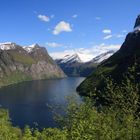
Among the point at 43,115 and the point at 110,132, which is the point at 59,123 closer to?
the point at 110,132

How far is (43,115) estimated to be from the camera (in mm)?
196375

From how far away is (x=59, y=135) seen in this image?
44.4m

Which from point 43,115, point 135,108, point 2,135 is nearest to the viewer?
point 135,108

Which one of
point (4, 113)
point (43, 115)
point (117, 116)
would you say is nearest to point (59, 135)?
point (117, 116)

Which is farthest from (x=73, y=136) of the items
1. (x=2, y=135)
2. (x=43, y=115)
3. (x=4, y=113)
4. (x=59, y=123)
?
(x=43, y=115)

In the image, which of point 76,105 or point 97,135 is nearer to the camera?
point 97,135

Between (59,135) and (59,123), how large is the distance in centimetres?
770

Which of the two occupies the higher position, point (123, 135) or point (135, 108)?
point (135, 108)

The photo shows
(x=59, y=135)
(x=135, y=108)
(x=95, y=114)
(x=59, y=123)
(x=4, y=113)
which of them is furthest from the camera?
(x=4, y=113)

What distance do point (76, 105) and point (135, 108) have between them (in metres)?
6.14

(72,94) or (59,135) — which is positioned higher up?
(72,94)

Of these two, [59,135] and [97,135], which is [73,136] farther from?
[59,135]

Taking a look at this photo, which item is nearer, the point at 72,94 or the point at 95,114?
the point at 95,114

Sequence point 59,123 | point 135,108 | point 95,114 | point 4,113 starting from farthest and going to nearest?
point 4,113, point 59,123, point 95,114, point 135,108
